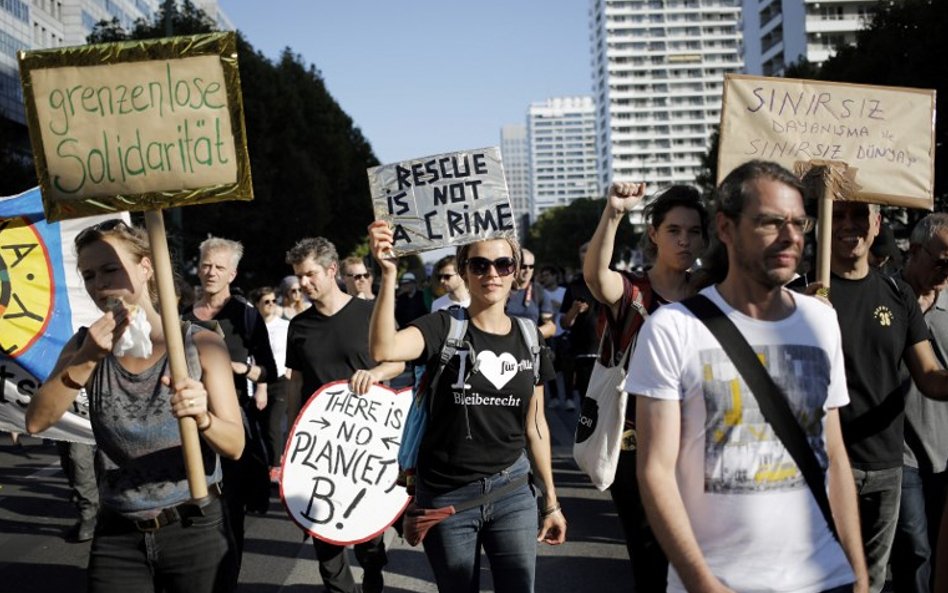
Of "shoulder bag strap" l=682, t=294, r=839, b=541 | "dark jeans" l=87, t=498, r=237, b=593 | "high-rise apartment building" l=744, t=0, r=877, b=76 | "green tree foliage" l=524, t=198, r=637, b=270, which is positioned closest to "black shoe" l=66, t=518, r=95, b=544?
"dark jeans" l=87, t=498, r=237, b=593

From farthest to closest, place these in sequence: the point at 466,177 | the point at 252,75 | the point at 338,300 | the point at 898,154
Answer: the point at 252,75, the point at 338,300, the point at 466,177, the point at 898,154

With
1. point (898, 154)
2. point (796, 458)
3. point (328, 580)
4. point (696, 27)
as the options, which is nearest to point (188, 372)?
point (796, 458)

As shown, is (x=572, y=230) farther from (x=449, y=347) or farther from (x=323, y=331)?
(x=449, y=347)

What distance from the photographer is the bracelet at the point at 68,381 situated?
3.37 metres

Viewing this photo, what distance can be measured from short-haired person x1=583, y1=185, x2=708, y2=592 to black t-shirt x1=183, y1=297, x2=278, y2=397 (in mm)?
2895

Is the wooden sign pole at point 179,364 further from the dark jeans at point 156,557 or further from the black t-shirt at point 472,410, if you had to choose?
the black t-shirt at point 472,410

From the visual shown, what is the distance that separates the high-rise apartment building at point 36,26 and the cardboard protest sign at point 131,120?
50120mm

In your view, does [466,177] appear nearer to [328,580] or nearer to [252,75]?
[328,580]

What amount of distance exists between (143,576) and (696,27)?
203 meters

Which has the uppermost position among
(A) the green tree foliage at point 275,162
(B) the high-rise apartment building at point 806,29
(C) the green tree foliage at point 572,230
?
(B) the high-rise apartment building at point 806,29

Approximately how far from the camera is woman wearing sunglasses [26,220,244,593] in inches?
132

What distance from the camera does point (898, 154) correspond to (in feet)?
15.4

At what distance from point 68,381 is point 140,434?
26 centimetres

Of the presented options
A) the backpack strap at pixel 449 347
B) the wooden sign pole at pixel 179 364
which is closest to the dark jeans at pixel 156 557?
the wooden sign pole at pixel 179 364
